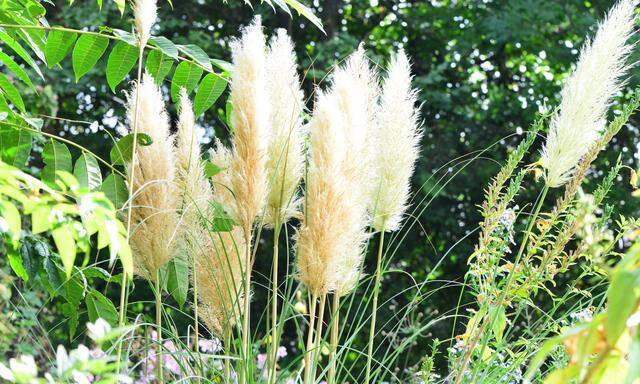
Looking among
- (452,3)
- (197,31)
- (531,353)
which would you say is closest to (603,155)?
(452,3)

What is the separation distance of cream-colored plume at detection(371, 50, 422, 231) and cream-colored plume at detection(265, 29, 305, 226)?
0.23 m

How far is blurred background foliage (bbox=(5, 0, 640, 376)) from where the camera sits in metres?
8.17

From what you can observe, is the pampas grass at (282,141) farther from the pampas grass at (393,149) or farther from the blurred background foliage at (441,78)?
the blurred background foliage at (441,78)

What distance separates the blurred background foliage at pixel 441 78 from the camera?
8.17m

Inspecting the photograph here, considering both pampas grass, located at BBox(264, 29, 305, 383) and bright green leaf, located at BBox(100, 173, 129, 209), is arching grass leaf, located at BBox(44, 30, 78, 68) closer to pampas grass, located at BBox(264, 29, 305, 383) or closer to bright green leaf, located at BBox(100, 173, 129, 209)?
bright green leaf, located at BBox(100, 173, 129, 209)

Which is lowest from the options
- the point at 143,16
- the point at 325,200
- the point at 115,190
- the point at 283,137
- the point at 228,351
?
the point at 228,351

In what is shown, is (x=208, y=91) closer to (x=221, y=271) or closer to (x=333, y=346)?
(x=221, y=271)

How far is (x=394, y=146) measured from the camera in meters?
2.49

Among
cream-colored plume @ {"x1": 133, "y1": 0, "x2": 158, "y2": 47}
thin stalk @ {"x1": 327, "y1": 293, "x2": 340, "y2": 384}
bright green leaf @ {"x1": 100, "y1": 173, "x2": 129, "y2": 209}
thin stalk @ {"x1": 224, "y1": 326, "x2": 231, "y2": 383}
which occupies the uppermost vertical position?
cream-colored plume @ {"x1": 133, "y1": 0, "x2": 158, "y2": 47}

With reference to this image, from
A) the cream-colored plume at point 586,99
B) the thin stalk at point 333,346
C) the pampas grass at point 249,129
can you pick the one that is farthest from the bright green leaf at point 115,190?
the cream-colored plume at point 586,99

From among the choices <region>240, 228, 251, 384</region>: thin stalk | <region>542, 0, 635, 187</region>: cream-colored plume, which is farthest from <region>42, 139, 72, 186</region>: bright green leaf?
<region>542, 0, 635, 187</region>: cream-colored plume

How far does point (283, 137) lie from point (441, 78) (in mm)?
6216

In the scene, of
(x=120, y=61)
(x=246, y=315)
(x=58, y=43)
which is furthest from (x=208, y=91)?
(x=246, y=315)

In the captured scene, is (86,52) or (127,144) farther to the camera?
(86,52)
